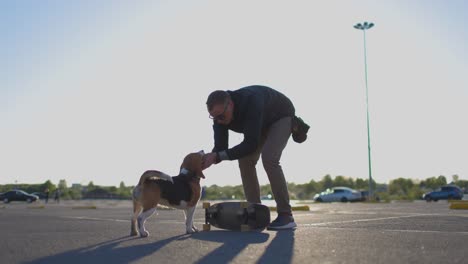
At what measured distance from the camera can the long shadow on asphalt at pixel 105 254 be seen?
11.1 ft

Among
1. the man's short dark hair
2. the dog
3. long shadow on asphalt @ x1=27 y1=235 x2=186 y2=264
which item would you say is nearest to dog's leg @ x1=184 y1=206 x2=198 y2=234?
the dog

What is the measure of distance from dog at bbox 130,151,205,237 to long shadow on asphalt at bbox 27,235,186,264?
0.99 metres

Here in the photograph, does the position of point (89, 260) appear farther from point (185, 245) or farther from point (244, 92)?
point (244, 92)


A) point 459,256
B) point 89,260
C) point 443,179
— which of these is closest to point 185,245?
point 89,260

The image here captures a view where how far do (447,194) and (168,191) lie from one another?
146 feet

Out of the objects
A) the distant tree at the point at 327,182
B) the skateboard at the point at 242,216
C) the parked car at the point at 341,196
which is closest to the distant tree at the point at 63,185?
the distant tree at the point at 327,182

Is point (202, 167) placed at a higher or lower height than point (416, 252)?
higher

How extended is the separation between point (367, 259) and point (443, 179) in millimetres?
75561

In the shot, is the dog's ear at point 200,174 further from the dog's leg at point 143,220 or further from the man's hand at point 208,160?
the dog's leg at point 143,220

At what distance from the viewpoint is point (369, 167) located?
149 feet

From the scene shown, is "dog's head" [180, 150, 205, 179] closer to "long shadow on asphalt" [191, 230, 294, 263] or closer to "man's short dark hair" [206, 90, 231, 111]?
"man's short dark hair" [206, 90, 231, 111]

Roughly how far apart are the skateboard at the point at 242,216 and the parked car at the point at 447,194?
142ft

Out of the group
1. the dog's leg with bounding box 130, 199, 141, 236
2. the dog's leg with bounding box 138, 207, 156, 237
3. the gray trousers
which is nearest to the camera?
the dog's leg with bounding box 138, 207, 156, 237

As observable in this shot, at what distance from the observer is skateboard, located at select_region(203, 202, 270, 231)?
5.67 m
